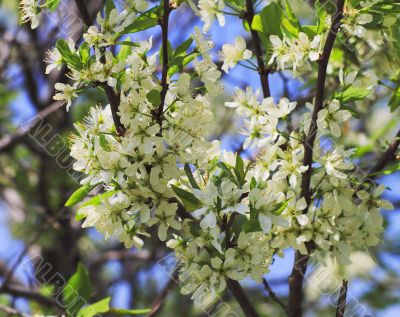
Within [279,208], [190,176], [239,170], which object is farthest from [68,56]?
[279,208]

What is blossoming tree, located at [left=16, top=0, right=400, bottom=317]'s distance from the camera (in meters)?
1.63

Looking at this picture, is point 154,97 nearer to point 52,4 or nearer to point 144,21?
point 144,21

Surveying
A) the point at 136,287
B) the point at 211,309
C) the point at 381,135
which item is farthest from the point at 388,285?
the point at 211,309

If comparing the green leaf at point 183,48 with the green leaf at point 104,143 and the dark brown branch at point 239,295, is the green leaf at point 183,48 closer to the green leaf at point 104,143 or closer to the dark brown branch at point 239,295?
the green leaf at point 104,143

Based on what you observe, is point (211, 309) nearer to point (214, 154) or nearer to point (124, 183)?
point (214, 154)

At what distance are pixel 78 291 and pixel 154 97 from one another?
3.25 ft

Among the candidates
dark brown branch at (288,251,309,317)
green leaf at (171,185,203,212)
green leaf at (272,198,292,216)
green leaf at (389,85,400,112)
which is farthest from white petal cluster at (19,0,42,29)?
green leaf at (389,85,400,112)

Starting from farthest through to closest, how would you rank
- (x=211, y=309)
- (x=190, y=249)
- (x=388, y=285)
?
(x=388, y=285) < (x=211, y=309) < (x=190, y=249)

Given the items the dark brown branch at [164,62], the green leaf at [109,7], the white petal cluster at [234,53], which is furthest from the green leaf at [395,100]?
the green leaf at [109,7]

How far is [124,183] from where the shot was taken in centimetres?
161

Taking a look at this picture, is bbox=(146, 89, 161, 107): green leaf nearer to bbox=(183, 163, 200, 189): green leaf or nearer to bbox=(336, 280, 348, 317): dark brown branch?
bbox=(183, 163, 200, 189): green leaf

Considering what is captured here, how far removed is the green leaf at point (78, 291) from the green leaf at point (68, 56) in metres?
0.90

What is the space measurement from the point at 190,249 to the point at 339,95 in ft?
2.06

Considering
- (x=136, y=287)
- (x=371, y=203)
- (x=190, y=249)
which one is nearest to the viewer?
(x=190, y=249)
